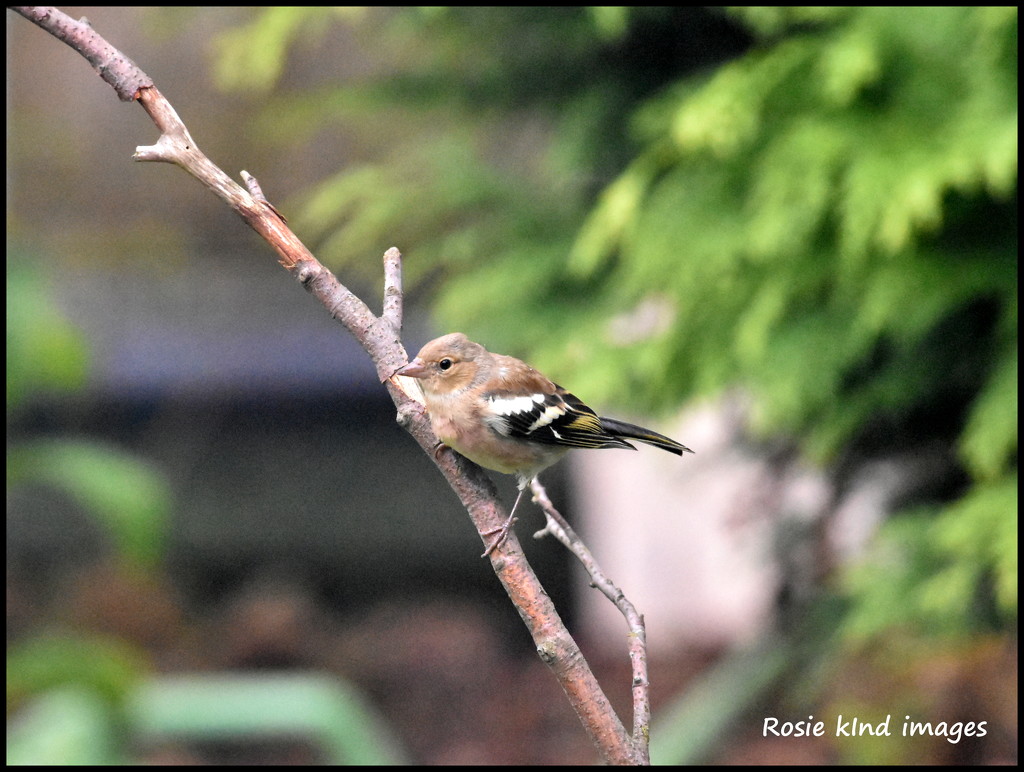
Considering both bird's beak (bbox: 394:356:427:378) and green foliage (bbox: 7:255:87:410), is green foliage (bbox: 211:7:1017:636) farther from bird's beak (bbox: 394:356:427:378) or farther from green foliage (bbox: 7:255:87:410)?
bird's beak (bbox: 394:356:427:378)

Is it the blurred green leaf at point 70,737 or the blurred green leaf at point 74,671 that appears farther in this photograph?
the blurred green leaf at point 74,671

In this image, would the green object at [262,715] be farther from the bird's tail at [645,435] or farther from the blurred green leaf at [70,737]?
the bird's tail at [645,435]

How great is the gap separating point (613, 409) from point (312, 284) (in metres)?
2.79

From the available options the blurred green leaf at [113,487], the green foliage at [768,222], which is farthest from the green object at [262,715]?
the green foliage at [768,222]

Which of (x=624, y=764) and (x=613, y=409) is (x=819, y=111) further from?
(x=624, y=764)

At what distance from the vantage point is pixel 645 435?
5.09 feet

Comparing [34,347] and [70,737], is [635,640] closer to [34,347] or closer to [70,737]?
[70,737]

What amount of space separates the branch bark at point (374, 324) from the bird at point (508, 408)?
37 centimetres

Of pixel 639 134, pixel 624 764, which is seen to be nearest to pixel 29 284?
pixel 639 134

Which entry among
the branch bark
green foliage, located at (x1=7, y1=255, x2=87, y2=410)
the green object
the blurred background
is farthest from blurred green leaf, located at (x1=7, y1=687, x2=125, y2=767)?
the branch bark

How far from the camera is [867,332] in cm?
300

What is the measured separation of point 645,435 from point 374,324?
0.53 metres

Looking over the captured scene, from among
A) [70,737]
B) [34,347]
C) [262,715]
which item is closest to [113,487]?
[34,347]

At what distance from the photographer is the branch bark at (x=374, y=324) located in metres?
1.09
